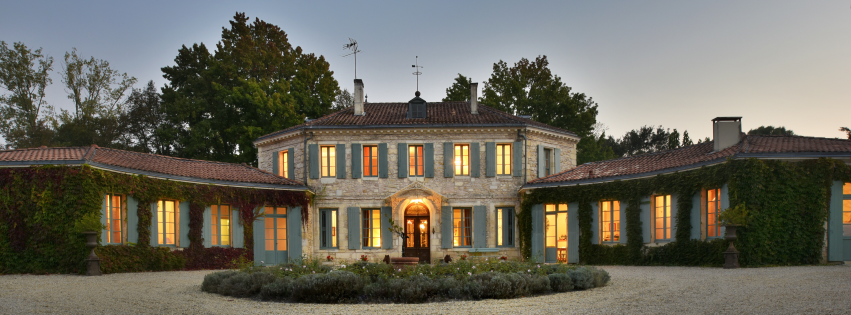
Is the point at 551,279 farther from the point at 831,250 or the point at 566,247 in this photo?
the point at 566,247

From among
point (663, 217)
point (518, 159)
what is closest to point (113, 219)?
point (518, 159)

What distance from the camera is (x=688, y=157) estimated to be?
18.8 metres

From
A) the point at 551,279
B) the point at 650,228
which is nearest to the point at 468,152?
the point at 650,228

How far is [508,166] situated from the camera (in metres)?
23.5

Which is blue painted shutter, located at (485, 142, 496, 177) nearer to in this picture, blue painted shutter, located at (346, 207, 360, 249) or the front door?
the front door

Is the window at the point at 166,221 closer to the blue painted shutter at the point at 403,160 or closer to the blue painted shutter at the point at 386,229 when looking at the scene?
the blue painted shutter at the point at 386,229

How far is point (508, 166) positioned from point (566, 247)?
337cm

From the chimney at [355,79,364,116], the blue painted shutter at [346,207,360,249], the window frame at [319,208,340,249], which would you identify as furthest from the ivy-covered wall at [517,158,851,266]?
the chimney at [355,79,364,116]

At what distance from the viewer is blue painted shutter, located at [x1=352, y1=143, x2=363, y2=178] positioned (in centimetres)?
2328

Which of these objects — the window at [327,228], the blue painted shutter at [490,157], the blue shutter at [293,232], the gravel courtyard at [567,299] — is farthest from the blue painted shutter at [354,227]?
the gravel courtyard at [567,299]

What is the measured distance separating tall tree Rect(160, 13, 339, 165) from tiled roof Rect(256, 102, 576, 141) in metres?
5.44

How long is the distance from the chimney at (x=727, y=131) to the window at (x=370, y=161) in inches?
424

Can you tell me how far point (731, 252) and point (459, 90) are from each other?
2091cm

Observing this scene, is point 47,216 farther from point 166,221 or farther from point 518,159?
point 518,159
